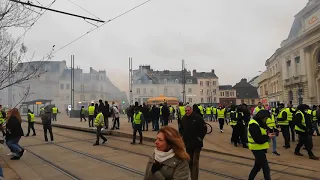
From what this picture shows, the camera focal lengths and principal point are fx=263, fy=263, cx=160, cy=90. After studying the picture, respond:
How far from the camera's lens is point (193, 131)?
594 centimetres

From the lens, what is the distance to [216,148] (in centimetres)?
1052

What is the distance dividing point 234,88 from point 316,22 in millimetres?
49874

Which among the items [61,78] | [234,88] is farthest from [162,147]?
[234,88]

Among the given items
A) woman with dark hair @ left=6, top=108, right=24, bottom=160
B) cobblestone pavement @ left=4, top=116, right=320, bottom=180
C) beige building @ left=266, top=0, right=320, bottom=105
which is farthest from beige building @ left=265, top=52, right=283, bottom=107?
woman with dark hair @ left=6, top=108, right=24, bottom=160

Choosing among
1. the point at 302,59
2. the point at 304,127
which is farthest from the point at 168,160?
the point at 302,59

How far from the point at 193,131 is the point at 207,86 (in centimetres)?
7750

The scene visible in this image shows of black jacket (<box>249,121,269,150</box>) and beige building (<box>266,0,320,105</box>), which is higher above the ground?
beige building (<box>266,0,320,105</box>)

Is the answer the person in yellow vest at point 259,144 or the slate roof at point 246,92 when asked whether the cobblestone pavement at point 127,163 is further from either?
the slate roof at point 246,92

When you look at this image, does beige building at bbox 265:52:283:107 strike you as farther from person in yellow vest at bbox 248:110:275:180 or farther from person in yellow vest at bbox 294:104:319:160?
person in yellow vest at bbox 248:110:275:180

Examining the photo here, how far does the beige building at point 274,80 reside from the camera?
5867cm

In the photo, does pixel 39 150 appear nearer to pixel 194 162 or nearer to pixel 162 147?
pixel 194 162

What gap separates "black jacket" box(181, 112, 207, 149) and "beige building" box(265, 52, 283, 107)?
5363cm

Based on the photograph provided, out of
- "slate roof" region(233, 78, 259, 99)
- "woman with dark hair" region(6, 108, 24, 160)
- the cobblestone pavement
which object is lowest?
the cobblestone pavement

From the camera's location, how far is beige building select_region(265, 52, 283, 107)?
192 feet
